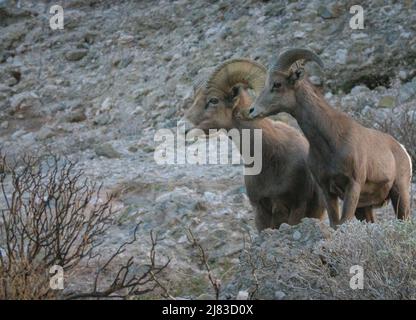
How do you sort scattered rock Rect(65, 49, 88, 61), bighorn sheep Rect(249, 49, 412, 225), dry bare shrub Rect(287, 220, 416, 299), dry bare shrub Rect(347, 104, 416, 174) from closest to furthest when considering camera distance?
dry bare shrub Rect(287, 220, 416, 299)
bighorn sheep Rect(249, 49, 412, 225)
dry bare shrub Rect(347, 104, 416, 174)
scattered rock Rect(65, 49, 88, 61)

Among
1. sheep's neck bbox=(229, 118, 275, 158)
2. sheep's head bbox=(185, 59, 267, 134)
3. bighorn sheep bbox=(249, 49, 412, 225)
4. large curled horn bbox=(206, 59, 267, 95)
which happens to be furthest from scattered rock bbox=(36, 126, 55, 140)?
bighorn sheep bbox=(249, 49, 412, 225)

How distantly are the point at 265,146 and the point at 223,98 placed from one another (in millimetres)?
675

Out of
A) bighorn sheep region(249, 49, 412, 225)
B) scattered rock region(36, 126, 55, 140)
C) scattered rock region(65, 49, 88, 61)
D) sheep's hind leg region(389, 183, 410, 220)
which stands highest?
scattered rock region(65, 49, 88, 61)

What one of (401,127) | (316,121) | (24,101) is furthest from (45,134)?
(316,121)

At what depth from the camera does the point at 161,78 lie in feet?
51.7

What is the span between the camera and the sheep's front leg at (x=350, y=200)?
25.0 feet

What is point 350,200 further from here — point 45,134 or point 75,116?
point 75,116

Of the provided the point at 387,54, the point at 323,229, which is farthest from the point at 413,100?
the point at 323,229

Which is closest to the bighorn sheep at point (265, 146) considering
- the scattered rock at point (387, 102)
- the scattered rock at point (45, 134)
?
the scattered rock at point (387, 102)

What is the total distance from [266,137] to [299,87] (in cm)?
76

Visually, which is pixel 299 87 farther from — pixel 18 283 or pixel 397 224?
pixel 18 283

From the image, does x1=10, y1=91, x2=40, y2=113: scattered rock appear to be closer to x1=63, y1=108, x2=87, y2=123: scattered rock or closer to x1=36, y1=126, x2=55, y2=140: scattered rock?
x1=63, y1=108, x2=87, y2=123: scattered rock

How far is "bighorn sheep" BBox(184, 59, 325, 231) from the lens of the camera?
840cm

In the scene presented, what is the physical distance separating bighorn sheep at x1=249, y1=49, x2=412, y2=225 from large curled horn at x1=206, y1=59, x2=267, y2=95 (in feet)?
1.66
